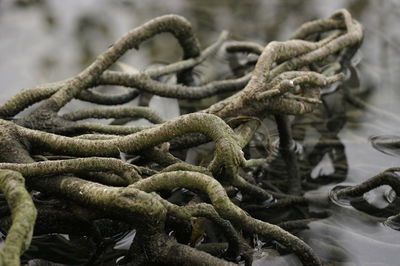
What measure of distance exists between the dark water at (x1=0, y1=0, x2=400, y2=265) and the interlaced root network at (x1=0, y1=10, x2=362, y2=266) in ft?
0.95

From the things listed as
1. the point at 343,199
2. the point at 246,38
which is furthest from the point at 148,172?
the point at 246,38

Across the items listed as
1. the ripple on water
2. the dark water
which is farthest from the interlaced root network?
the dark water

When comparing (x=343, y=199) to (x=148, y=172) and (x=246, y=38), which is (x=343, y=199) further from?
(x=246, y=38)

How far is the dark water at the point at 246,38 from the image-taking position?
270cm

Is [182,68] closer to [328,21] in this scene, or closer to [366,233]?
[328,21]

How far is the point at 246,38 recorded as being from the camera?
4609 millimetres

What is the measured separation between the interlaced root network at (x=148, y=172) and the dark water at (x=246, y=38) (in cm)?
29

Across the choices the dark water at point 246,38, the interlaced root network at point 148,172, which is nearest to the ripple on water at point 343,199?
the dark water at point 246,38

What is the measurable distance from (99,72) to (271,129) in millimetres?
1048

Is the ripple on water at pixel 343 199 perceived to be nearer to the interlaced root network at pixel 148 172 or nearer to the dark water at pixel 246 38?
the dark water at pixel 246 38

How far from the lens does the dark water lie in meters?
2.70

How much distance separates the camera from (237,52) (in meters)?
4.38

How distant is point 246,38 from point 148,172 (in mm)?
2437

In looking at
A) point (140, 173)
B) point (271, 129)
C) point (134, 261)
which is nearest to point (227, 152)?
point (140, 173)
